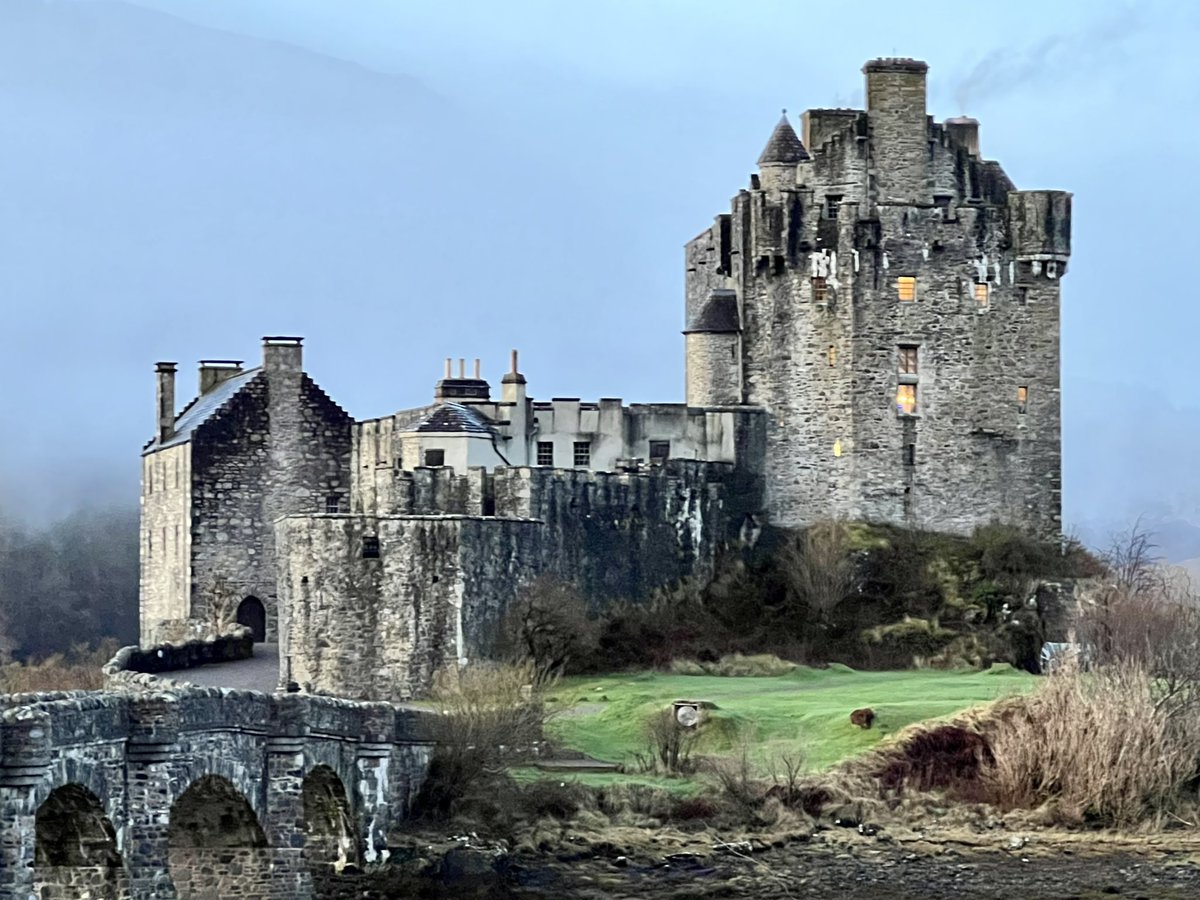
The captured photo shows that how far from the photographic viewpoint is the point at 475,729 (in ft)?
209

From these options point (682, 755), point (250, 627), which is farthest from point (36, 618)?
point (682, 755)

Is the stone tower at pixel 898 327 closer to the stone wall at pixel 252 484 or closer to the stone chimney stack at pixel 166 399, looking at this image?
the stone wall at pixel 252 484

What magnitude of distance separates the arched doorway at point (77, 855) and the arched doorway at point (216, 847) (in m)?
4.62

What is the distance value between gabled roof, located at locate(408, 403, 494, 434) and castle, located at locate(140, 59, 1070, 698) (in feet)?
0.26

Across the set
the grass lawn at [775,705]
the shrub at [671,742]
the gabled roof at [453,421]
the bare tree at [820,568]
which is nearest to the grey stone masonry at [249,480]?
the gabled roof at [453,421]

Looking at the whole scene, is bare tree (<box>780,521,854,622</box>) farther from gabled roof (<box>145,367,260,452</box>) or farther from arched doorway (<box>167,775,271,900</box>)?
arched doorway (<box>167,775,271,900</box>)

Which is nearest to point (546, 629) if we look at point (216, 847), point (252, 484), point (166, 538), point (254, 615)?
point (254, 615)

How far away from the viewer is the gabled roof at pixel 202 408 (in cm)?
8600

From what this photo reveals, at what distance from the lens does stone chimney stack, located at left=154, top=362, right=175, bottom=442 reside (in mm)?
→ 88500

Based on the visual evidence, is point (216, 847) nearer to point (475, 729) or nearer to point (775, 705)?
point (475, 729)

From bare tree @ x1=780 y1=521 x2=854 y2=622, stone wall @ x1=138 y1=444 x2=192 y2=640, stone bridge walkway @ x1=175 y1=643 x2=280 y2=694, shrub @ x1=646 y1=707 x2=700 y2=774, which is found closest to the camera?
shrub @ x1=646 y1=707 x2=700 y2=774

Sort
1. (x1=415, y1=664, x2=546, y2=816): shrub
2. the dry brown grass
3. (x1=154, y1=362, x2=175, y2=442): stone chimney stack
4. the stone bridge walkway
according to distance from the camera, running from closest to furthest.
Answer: (x1=415, y1=664, x2=546, y2=816): shrub, the stone bridge walkway, the dry brown grass, (x1=154, y1=362, x2=175, y2=442): stone chimney stack

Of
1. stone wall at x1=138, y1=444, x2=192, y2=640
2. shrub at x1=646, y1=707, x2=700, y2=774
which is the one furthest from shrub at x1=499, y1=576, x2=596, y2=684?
stone wall at x1=138, y1=444, x2=192, y2=640

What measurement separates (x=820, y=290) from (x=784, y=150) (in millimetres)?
3614
